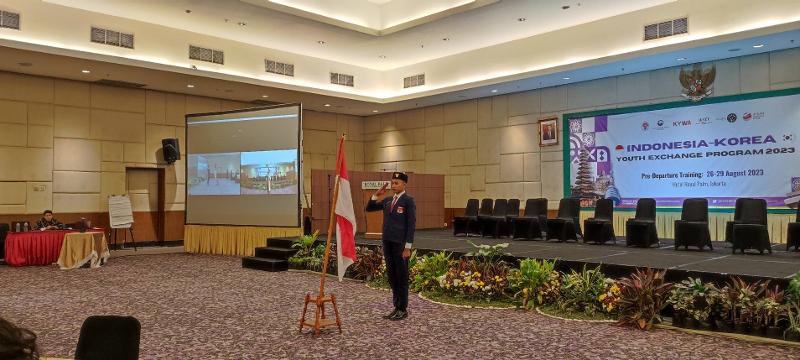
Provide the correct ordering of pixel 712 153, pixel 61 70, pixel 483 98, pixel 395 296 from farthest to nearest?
pixel 483 98
pixel 61 70
pixel 712 153
pixel 395 296

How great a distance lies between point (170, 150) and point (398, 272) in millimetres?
8980

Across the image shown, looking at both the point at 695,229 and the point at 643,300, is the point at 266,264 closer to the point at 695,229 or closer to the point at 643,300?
the point at 643,300

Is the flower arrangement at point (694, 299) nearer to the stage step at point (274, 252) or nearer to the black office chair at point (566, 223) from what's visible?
the black office chair at point (566, 223)

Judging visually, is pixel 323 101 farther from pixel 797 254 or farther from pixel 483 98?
pixel 797 254

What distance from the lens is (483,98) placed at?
13719mm

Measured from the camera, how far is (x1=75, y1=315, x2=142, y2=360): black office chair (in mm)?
2131

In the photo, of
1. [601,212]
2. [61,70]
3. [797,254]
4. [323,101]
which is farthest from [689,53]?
[61,70]

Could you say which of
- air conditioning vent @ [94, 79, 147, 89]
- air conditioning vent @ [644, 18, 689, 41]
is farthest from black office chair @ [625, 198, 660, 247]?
air conditioning vent @ [94, 79, 147, 89]

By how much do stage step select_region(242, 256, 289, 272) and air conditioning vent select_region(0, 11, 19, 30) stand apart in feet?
17.9

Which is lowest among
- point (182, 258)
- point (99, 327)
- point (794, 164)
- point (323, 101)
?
point (182, 258)

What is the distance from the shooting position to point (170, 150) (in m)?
12.7

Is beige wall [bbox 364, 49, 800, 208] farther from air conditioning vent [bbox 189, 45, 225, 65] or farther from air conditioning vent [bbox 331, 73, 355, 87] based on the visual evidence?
air conditioning vent [bbox 189, 45, 225, 65]

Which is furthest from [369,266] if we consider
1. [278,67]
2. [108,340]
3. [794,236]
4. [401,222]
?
[278,67]

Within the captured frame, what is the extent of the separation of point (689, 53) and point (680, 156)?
1.98m
